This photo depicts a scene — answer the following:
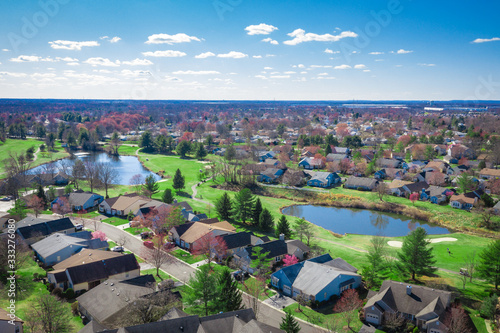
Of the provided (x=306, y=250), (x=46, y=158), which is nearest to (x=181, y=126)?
(x=46, y=158)

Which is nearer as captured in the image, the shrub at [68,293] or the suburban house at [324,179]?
the shrub at [68,293]

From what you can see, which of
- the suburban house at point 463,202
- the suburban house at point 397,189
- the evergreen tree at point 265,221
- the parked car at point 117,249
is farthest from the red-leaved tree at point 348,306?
the suburban house at point 397,189

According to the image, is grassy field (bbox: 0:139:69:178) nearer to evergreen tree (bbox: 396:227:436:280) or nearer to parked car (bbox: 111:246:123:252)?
parked car (bbox: 111:246:123:252)

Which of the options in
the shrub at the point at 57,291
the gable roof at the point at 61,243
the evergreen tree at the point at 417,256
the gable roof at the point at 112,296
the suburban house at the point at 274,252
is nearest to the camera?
the gable roof at the point at 112,296

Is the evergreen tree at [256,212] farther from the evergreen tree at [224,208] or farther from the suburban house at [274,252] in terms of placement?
the suburban house at [274,252]

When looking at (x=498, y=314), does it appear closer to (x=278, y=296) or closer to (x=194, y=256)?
(x=278, y=296)

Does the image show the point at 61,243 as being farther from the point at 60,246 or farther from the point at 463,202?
the point at 463,202
